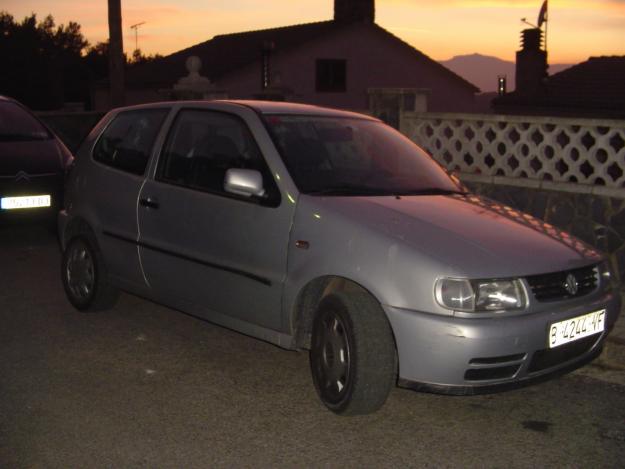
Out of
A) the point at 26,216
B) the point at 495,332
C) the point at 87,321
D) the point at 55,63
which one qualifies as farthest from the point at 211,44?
the point at 495,332

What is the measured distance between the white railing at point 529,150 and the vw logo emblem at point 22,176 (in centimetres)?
464

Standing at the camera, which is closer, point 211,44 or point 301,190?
point 301,190

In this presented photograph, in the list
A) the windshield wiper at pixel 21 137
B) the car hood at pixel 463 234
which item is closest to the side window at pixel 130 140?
the car hood at pixel 463 234

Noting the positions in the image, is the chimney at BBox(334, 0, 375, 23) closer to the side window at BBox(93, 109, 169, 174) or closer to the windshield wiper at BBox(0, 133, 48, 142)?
the windshield wiper at BBox(0, 133, 48, 142)

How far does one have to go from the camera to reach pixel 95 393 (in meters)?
5.05

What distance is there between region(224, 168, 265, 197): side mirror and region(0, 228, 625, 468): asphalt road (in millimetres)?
1154

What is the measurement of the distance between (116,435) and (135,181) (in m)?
2.29

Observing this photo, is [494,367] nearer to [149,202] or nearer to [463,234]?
[463,234]

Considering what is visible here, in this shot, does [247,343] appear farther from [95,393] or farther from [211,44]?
[211,44]

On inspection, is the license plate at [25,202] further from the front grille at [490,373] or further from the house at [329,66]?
the house at [329,66]

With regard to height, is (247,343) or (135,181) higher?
(135,181)

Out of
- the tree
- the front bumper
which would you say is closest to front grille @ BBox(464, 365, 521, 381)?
the front bumper

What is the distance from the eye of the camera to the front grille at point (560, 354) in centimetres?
449

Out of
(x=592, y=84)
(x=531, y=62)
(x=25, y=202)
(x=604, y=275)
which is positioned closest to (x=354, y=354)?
(x=604, y=275)
